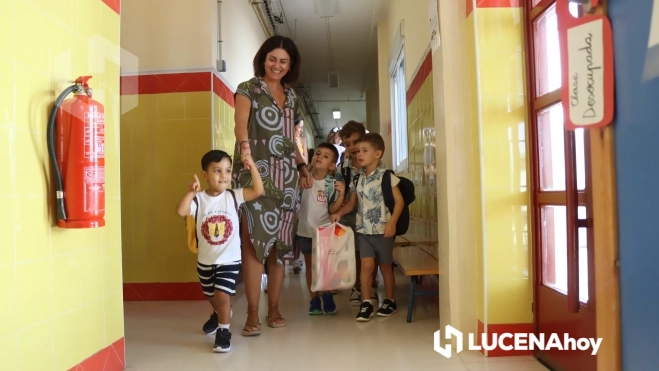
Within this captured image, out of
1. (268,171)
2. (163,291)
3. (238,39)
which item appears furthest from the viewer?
(238,39)

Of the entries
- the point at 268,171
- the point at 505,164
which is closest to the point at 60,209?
the point at 268,171

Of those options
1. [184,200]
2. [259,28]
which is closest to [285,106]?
[184,200]

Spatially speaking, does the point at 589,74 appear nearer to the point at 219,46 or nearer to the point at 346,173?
the point at 346,173

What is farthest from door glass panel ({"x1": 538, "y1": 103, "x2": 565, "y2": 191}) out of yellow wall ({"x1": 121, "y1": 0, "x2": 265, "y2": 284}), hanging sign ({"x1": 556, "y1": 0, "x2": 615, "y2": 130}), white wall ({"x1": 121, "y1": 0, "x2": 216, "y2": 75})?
white wall ({"x1": 121, "y1": 0, "x2": 216, "y2": 75})

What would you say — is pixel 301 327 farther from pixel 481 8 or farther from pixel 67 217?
pixel 481 8

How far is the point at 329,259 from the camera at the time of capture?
2990mm

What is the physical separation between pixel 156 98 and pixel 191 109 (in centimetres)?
28

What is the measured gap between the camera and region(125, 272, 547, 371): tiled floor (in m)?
2.16

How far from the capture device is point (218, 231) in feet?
8.04

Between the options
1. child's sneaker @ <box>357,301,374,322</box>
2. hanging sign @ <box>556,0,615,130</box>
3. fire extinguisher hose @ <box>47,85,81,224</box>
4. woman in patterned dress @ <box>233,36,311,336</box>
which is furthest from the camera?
child's sneaker @ <box>357,301,374,322</box>

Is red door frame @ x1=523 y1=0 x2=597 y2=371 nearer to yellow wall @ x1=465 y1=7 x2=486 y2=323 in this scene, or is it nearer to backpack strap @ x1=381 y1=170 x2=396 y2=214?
yellow wall @ x1=465 y1=7 x2=486 y2=323

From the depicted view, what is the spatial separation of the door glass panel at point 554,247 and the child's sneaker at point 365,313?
1.16 m

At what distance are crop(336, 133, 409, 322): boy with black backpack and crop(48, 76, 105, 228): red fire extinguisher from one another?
5.68ft

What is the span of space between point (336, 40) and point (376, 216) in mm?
4903
